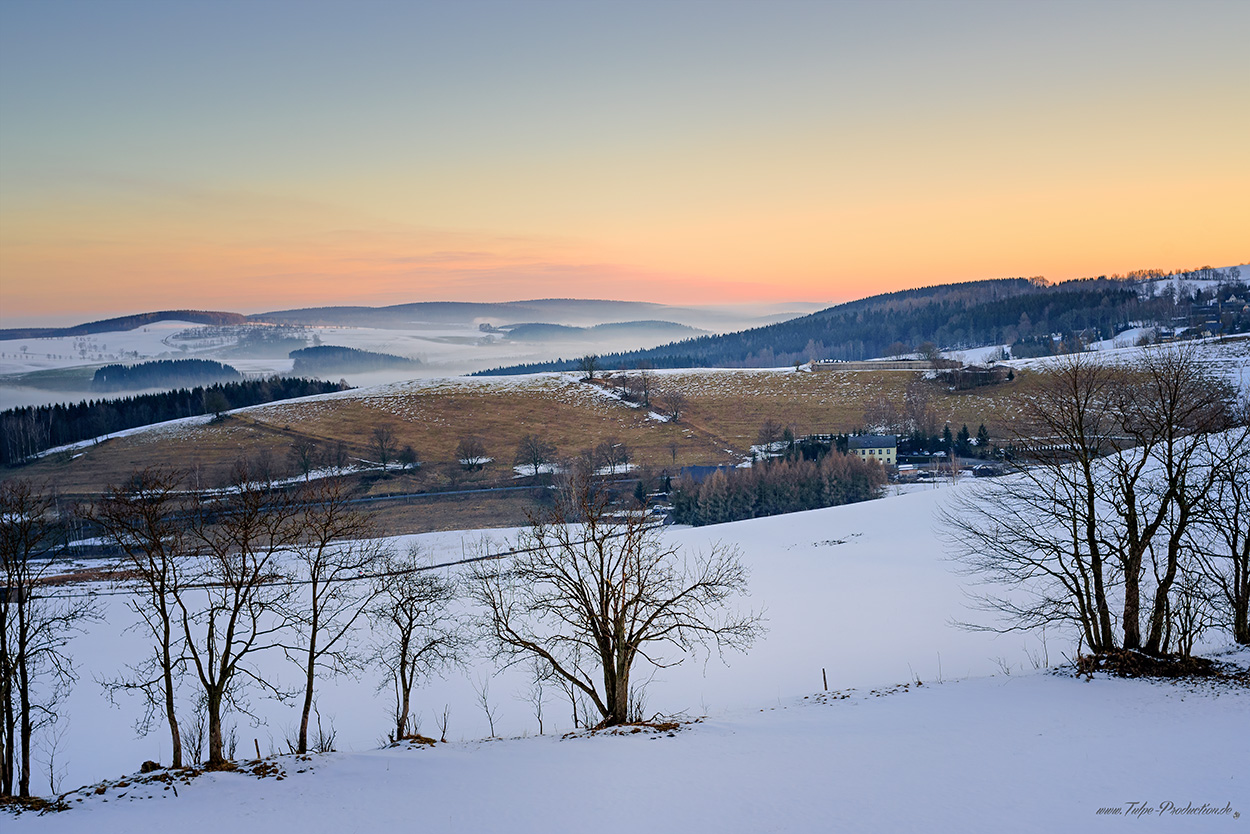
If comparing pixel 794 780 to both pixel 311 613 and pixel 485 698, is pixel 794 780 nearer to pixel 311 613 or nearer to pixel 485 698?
pixel 485 698

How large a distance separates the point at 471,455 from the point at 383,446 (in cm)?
1150

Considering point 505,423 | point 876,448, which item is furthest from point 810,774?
point 505,423

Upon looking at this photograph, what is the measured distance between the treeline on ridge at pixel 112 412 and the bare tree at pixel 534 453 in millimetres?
53264

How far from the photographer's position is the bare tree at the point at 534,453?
88.8 meters

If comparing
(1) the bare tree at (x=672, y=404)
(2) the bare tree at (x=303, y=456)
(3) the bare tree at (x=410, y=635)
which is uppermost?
(1) the bare tree at (x=672, y=404)

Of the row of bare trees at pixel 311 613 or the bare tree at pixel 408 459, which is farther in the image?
the bare tree at pixel 408 459

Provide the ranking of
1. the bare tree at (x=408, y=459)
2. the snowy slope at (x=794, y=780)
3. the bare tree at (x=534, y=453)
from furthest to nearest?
1. the bare tree at (x=408, y=459)
2. the bare tree at (x=534, y=453)
3. the snowy slope at (x=794, y=780)

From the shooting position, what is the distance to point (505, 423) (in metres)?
107

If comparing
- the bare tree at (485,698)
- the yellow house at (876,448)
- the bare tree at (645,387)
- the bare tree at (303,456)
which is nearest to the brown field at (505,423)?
the bare tree at (303,456)

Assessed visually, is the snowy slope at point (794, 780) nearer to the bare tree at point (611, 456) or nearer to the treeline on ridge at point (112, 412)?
the bare tree at point (611, 456)

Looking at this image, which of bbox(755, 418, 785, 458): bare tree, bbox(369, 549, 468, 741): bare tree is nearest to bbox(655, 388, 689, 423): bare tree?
bbox(755, 418, 785, 458): bare tree

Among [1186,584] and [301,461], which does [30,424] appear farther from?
[1186,584]

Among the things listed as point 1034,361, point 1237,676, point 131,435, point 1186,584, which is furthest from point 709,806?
point 1034,361

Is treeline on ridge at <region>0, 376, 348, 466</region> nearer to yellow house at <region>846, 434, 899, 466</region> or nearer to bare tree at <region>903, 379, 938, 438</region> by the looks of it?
yellow house at <region>846, 434, 899, 466</region>
